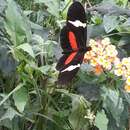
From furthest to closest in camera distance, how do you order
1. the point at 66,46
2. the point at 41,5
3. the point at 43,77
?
the point at 41,5 < the point at 43,77 < the point at 66,46

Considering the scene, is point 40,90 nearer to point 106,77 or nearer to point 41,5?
point 106,77

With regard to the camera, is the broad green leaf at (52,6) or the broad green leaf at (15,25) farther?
the broad green leaf at (52,6)

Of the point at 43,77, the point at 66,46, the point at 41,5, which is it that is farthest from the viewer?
the point at 41,5

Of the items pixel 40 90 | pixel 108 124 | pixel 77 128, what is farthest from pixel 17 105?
pixel 108 124

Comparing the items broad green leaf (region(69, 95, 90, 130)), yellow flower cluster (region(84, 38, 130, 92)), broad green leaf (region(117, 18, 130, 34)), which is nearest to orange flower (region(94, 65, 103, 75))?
yellow flower cluster (region(84, 38, 130, 92))

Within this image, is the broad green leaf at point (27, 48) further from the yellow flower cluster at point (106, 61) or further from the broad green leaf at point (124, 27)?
the broad green leaf at point (124, 27)

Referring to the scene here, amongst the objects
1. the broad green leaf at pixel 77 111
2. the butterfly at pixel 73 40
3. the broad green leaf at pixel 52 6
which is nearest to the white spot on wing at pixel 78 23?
the butterfly at pixel 73 40

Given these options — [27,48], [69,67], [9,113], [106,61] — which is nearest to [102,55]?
[106,61]

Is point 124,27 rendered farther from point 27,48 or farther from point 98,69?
point 27,48
